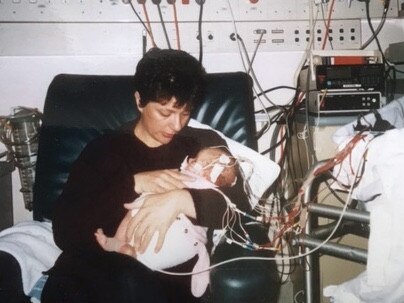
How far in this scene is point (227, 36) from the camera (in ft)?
6.03

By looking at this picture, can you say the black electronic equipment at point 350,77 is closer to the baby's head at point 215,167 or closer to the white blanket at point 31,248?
the baby's head at point 215,167

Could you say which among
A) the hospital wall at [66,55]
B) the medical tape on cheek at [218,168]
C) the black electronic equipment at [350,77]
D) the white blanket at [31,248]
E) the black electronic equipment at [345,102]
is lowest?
the white blanket at [31,248]

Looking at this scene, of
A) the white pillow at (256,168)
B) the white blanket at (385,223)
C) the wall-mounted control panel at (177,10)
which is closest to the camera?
the white blanket at (385,223)

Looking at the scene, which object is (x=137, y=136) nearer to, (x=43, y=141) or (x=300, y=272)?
(x=43, y=141)

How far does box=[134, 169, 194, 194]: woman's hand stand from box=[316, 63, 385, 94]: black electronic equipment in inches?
28.7

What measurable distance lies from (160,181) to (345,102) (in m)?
0.84

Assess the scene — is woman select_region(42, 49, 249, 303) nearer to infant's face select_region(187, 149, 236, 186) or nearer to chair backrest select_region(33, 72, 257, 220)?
infant's face select_region(187, 149, 236, 186)

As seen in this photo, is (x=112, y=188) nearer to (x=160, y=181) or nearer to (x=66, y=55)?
(x=160, y=181)

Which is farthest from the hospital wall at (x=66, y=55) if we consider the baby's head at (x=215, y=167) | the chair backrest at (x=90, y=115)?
the baby's head at (x=215, y=167)

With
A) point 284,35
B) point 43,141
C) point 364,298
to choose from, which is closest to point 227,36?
point 284,35

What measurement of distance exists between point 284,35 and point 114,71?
2.90 ft

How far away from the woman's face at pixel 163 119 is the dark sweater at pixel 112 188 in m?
0.05

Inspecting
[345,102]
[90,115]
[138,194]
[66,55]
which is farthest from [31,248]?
[345,102]

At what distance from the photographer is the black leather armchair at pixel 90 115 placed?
4.45 feet
